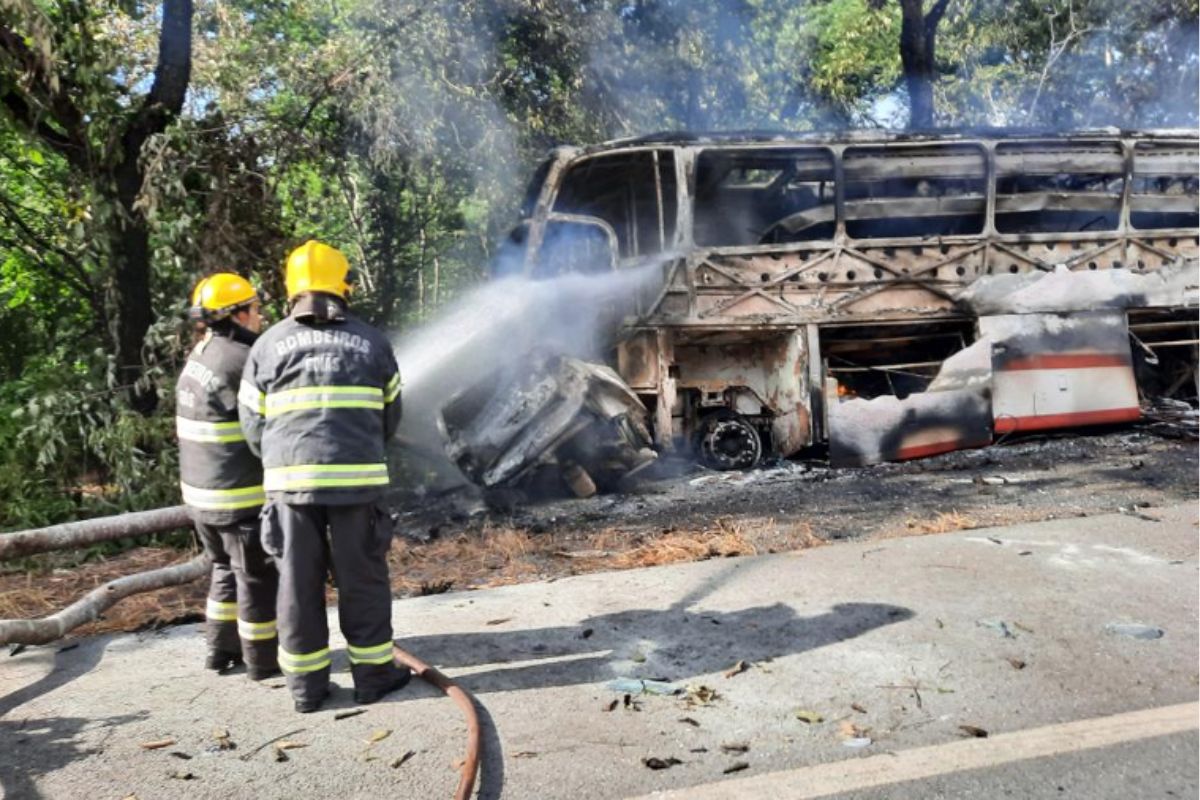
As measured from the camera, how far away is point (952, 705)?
10.6ft

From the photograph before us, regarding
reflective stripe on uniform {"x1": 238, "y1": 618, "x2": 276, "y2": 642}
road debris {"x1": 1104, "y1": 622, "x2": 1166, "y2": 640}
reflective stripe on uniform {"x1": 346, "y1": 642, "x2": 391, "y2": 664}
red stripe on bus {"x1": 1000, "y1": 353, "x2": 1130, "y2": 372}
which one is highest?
red stripe on bus {"x1": 1000, "y1": 353, "x2": 1130, "y2": 372}

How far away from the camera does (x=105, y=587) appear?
438 cm

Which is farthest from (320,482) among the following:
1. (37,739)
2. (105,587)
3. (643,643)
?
(105,587)

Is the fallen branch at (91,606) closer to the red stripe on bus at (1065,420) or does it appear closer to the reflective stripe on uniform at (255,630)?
the reflective stripe on uniform at (255,630)

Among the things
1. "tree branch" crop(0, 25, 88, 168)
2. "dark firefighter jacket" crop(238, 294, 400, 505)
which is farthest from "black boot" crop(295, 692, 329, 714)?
"tree branch" crop(0, 25, 88, 168)

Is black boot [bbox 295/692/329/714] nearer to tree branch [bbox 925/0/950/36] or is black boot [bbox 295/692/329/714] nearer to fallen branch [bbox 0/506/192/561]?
fallen branch [bbox 0/506/192/561]

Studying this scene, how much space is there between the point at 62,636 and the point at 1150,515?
590cm

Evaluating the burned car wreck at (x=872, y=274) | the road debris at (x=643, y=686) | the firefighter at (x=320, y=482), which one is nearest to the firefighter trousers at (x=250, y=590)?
the firefighter at (x=320, y=482)

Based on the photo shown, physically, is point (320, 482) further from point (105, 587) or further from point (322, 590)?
point (105, 587)

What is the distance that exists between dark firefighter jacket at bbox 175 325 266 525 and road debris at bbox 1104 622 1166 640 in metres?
3.45

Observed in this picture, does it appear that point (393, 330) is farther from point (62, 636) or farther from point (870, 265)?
point (62, 636)

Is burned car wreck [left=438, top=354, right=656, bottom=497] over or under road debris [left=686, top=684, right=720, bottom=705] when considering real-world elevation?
over

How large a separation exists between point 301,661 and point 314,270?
1347mm

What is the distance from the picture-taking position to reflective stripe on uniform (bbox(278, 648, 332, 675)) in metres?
3.23
